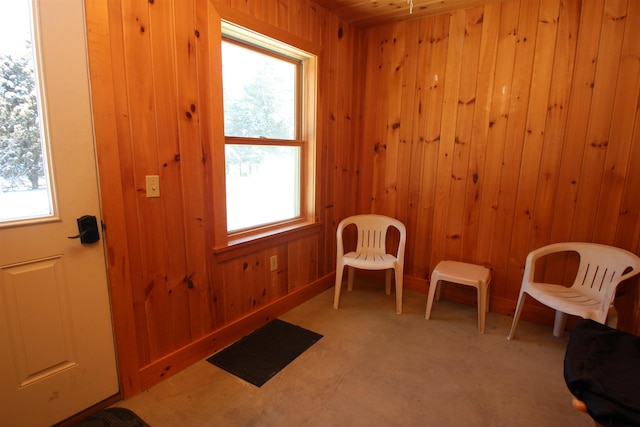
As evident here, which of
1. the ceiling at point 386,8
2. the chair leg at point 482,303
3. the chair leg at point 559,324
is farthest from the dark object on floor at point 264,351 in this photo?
the ceiling at point 386,8

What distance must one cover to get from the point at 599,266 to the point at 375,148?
6.45 feet

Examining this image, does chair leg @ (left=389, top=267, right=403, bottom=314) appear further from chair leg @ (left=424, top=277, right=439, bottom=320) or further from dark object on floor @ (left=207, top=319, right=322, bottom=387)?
dark object on floor @ (left=207, top=319, right=322, bottom=387)

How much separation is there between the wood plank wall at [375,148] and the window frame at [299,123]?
0.08 meters

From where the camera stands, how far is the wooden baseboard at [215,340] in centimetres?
190

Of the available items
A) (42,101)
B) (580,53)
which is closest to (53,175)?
(42,101)

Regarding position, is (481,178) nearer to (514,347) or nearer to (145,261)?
(514,347)

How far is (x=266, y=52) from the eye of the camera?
2.42 metres

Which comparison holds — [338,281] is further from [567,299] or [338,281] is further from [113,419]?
[113,419]

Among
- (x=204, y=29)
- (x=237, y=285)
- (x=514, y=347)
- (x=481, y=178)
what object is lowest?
(x=514, y=347)

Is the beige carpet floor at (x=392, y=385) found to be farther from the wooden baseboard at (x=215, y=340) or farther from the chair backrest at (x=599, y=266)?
the chair backrest at (x=599, y=266)

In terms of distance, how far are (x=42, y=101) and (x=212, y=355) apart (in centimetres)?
165

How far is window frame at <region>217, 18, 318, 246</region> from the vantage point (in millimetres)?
2211

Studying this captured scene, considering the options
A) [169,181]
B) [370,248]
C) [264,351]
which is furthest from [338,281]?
[169,181]

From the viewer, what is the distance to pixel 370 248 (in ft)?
10.2
